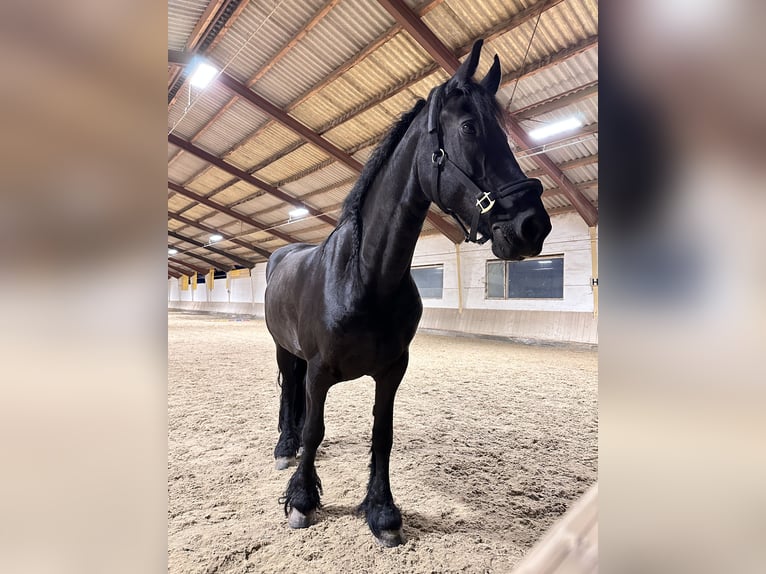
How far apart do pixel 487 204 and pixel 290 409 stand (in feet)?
6.81

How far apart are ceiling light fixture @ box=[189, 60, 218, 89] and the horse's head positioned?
290 inches

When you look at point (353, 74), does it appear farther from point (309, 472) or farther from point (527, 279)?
point (309, 472)

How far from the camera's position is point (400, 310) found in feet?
5.62

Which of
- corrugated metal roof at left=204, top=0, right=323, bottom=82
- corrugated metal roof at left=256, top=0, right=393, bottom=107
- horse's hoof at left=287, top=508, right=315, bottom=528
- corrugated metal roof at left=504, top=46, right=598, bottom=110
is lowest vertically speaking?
horse's hoof at left=287, top=508, right=315, bottom=528

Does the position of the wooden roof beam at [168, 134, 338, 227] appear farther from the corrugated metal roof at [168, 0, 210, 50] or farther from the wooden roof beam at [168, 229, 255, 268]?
the wooden roof beam at [168, 229, 255, 268]

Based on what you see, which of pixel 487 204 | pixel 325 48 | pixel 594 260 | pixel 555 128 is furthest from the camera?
pixel 594 260

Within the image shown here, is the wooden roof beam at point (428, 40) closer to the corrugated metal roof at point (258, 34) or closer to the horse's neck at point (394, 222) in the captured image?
the corrugated metal roof at point (258, 34)

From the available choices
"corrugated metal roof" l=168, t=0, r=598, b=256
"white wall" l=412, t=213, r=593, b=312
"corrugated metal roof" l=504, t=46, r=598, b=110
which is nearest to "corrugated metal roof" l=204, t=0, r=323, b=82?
"corrugated metal roof" l=168, t=0, r=598, b=256

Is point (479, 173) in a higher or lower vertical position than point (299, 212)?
lower

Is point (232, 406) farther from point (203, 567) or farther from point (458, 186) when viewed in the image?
point (458, 186)

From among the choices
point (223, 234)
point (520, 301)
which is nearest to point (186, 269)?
point (223, 234)

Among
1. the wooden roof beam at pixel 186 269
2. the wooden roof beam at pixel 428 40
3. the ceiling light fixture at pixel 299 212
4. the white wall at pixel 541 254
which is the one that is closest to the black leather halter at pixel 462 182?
the wooden roof beam at pixel 428 40

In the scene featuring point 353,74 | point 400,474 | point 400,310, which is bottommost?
point 400,474

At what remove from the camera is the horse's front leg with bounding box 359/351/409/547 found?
5.51ft
